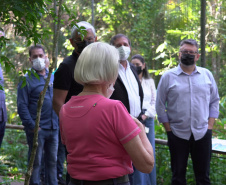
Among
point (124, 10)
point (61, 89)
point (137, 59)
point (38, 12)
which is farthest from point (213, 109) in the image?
point (124, 10)

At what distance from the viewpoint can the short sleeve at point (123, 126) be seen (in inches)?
79.4

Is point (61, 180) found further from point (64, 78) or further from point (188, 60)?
point (64, 78)

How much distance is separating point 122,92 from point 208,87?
156 cm

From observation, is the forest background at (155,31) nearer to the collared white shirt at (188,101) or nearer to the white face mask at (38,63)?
the white face mask at (38,63)

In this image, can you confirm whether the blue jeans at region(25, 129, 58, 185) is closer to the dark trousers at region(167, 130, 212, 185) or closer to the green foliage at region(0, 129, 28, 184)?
the green foliage at region(0, 129, 28, 184)

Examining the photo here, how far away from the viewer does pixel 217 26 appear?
8289mm

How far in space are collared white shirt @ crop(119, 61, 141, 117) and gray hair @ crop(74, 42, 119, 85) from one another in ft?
5.23

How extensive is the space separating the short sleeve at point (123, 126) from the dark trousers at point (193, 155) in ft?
9.09

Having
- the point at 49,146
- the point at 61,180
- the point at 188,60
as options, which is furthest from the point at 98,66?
the point at 61,180

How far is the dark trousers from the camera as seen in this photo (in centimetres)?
467

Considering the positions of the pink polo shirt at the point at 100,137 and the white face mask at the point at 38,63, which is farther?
the white face mask at the point at 38,63

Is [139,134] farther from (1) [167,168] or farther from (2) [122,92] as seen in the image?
(1) [167,168]

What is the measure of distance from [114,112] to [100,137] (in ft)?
0.51

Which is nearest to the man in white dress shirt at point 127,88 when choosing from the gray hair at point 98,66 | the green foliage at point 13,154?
the gray hair at point 98,66
